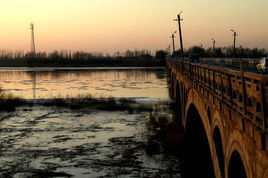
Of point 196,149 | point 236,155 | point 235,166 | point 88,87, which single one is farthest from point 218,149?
point 88,87

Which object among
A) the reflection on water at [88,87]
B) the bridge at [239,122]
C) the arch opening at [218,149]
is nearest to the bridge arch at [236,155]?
the bridge at [239,122]

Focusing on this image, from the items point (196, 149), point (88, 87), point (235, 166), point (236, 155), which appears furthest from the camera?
point (88, 87)

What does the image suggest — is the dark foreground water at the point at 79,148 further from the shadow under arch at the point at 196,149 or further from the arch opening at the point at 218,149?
the arch opening at the point at 218,149

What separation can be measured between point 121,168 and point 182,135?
32.5 ft

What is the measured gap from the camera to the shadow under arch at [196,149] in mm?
21750

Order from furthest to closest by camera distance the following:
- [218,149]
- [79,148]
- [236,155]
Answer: [79,148] → [218,149] → [236,155]

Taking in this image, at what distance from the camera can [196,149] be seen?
2572 cm

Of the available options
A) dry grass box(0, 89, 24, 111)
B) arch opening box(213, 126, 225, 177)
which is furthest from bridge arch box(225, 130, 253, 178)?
dry grass box(0, 89, 24, 111)

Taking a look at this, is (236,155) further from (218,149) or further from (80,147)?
(80,147)

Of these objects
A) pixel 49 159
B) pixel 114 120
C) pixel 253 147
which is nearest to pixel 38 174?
pixel 49 159

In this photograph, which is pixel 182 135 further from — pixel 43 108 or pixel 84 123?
pixel 43 108

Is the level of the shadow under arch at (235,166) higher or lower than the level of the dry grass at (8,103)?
higher

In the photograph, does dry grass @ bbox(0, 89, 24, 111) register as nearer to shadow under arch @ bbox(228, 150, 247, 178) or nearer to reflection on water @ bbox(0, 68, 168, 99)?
reflection on water @ bbox(0, 68, 168, 99)

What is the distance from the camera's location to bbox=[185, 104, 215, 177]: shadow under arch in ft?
71.4
